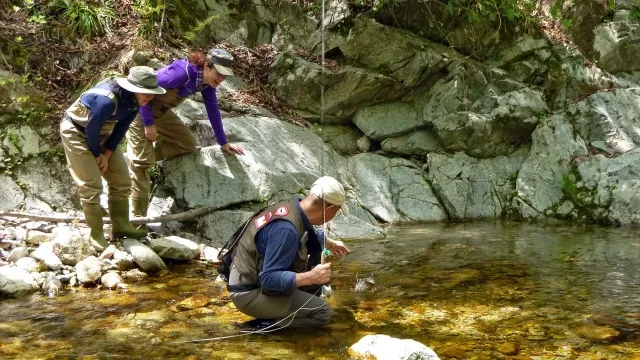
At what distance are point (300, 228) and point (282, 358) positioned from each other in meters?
1.03

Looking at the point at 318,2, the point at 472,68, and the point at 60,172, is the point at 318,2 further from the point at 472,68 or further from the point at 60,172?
the point at 60,172

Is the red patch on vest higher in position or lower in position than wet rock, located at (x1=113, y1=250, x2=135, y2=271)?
higher

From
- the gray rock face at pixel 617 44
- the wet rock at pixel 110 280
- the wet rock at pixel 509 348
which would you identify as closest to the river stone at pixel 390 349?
the wet rock at pixel 509 348

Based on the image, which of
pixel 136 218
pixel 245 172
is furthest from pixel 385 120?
pixel 136 218

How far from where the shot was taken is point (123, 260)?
627 centimetres

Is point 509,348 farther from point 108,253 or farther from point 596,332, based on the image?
point 108,253

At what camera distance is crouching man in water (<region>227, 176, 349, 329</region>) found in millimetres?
4094

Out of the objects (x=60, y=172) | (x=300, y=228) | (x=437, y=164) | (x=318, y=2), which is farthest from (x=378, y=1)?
(x=300, y=228)

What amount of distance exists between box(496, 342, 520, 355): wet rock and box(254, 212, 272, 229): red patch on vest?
2175 mm

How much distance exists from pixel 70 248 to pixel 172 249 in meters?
1.19

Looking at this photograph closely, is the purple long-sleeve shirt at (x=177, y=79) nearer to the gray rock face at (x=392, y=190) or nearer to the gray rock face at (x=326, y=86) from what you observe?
the gray rock face at (x=326, y=86)

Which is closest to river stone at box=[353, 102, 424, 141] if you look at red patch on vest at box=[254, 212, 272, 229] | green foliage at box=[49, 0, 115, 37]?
green foliage at box=[49, 0, 115, 37]

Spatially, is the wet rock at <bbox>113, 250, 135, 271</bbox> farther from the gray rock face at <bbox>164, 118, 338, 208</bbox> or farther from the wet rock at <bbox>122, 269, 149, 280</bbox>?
the gray rock face at <bbox>164, 118, 338, 208</bbox>

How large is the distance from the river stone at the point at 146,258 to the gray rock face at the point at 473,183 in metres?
6.07
